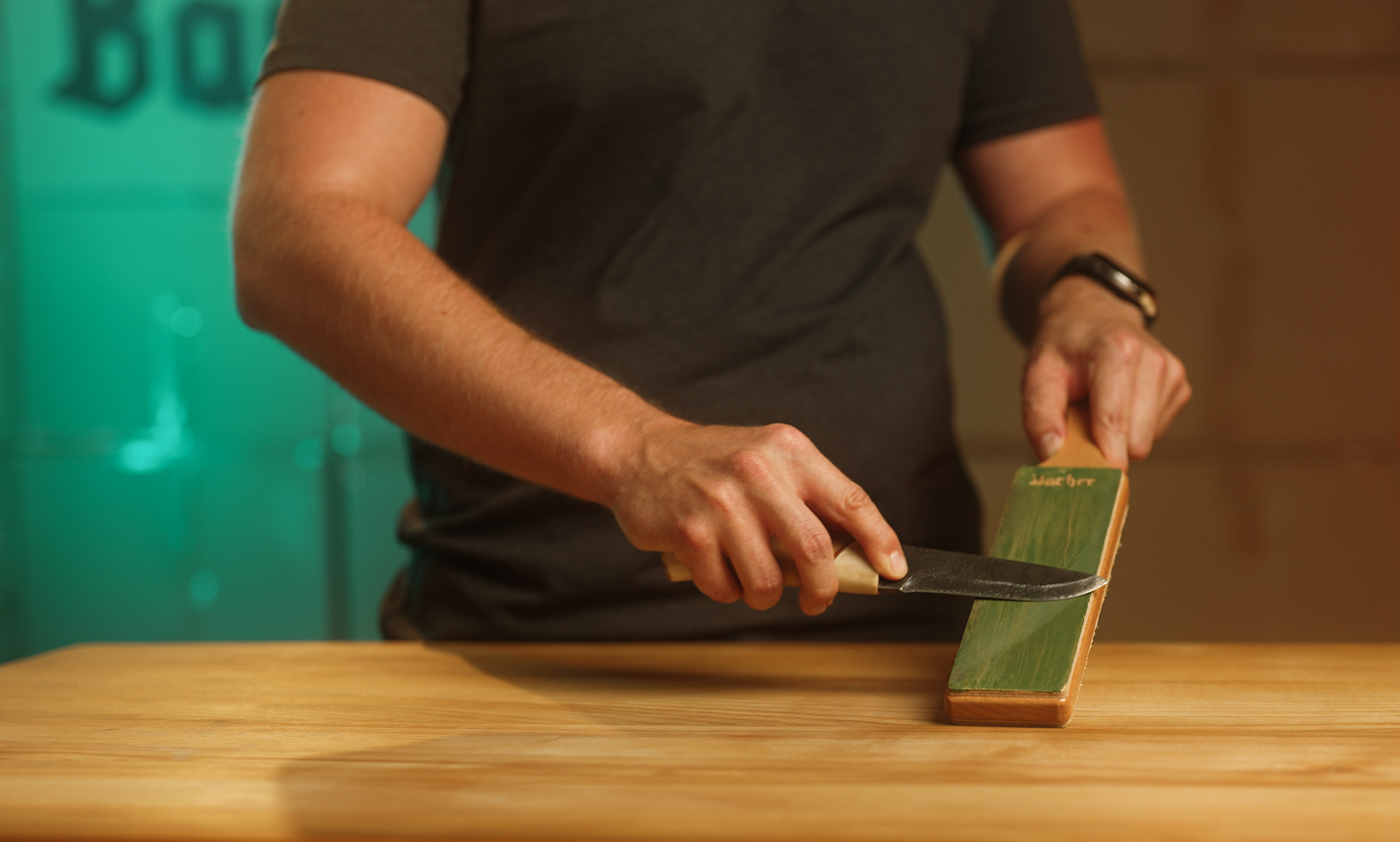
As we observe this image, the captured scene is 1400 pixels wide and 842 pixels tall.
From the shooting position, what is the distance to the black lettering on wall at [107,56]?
6.45 feet

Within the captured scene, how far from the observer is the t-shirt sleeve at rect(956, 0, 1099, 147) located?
1.07 metres

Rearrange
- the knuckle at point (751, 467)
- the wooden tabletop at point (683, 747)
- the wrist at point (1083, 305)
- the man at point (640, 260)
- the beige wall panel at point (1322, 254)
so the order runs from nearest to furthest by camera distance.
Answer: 1. the wooden tabletop at point (683, 747)
2. the knuckle at point (751, 467)
3. the man at point (640, 260)
4. the wrist at point (1083, 305)
5. the beige wall panel at point (1322, 254)

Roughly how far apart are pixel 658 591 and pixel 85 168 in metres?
1.61

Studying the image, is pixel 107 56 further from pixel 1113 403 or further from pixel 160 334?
pixel 1113 403

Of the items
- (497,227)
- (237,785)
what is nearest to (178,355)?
(497,227)

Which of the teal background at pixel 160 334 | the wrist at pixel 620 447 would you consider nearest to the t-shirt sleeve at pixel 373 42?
the wrist at pixel 620 447

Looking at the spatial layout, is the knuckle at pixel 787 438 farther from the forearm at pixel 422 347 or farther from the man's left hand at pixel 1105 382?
the man's left hand at pixel 1105 382

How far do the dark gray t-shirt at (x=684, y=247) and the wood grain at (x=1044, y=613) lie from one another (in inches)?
8.4

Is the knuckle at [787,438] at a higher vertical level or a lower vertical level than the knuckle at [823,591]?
higher

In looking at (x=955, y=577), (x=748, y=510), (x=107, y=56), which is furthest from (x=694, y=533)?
(x=107, y=56)

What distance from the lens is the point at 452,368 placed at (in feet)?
2.23

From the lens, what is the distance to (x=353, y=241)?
0.72m

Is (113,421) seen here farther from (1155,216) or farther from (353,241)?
(1155,216)

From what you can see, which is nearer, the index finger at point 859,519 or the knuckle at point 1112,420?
the index finger at point 859,519
